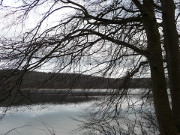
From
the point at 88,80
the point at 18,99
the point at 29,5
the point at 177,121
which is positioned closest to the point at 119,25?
the point at 88,80

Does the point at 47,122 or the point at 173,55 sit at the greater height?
the point at 173,55

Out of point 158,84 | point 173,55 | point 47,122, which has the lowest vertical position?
point 47,122

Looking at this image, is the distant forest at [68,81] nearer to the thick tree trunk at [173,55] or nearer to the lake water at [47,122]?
the thick tree trunk at [173,55]

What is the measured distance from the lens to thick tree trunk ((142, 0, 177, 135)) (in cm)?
426

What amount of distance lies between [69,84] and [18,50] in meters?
1.58

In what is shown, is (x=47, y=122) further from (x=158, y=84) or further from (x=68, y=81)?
(x=158, y=84)

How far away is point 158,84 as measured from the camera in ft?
14.2

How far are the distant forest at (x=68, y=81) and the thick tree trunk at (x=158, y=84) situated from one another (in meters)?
1.37

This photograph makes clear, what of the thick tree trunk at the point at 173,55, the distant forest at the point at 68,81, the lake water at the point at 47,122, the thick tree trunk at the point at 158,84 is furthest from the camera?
the lake water at the point at 47,122

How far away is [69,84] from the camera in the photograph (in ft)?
16.8

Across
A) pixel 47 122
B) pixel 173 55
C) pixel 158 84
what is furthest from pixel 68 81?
pixel 47 122

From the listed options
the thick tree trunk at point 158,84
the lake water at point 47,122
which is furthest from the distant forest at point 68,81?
the lake water at point 47,122

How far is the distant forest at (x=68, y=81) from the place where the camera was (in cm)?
410

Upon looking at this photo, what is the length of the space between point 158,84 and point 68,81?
1749 mm
